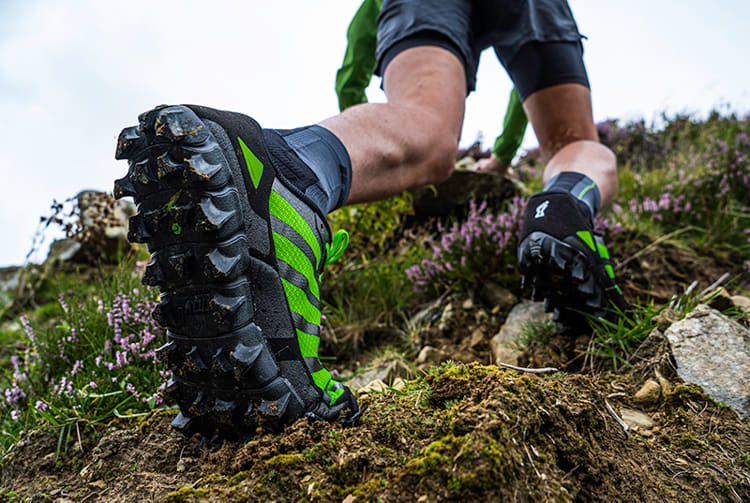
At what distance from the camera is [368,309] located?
291 cm

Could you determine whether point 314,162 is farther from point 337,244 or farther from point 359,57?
point 359,57

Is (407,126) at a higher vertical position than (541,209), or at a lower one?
higher

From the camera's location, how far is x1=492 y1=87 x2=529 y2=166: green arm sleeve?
159 inches

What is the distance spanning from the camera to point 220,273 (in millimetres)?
977

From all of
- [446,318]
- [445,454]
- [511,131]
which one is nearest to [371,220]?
[446,318]

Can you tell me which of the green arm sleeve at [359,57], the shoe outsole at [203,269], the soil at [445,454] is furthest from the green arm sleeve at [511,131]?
the shoe outsole at [203,269]

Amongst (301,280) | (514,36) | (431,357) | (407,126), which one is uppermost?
(514,36)

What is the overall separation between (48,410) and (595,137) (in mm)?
2830

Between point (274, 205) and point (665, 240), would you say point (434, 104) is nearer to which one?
point (274, 205)

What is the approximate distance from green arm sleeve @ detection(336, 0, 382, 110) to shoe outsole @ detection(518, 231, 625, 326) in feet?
6.82

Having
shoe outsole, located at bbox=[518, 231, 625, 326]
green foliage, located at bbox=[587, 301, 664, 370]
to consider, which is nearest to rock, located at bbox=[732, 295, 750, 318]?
green foliage, located at bbox=[587, 301, 664, 370]

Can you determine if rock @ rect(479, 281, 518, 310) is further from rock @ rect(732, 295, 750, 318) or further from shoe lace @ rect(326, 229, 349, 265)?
shoe lace @ rect(326, 229, 349, 265)

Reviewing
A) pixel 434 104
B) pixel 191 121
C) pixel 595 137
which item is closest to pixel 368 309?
pixel 434 104

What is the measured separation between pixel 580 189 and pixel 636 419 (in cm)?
106
